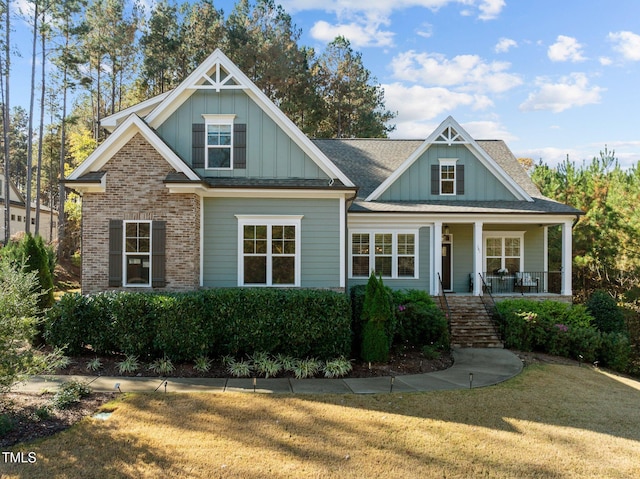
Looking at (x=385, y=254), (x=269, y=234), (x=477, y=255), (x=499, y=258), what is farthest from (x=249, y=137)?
(x=499, y=258)

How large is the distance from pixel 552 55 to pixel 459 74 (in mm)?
4432

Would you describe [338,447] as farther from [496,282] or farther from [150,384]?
[496,282]

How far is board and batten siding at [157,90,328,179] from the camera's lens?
1216cm

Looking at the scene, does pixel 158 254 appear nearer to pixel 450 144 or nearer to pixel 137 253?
pixel 137 253

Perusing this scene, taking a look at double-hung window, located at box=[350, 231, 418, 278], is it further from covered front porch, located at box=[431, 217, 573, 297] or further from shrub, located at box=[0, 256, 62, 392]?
shrub, located at box=[0, 256, 62, 392]

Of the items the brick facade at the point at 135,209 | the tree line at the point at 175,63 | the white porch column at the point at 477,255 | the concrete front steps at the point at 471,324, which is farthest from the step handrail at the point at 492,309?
the tree line at the point at 175,63

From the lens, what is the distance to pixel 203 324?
9.61 m

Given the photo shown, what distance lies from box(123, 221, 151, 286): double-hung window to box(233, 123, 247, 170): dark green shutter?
2.98 metres

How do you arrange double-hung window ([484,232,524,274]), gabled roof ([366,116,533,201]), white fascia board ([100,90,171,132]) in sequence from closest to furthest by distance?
1. white fascia board ([100,90,171,132])
2. gabled roof ([366,116,533,201])
3. double-hung window ([484,232,524,274])

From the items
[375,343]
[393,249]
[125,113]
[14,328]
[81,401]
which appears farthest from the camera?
[393,249]

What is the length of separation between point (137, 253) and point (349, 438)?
737 centimetres

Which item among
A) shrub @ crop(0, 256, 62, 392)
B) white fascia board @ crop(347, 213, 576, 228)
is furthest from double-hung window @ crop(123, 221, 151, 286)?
white fascia board @ crop(347, 213, 576, 228)

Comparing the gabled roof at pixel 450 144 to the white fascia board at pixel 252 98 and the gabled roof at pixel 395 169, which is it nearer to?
the gabled roof at pixel 395 169

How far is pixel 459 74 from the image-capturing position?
19.3 metres
